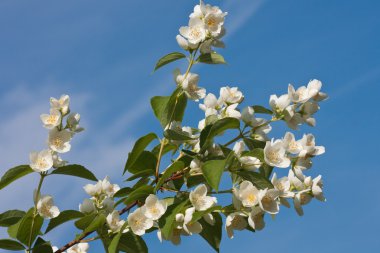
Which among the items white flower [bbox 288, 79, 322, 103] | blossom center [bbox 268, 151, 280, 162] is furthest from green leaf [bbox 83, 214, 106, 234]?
white flower [bbox 288, 79, 322, 103]

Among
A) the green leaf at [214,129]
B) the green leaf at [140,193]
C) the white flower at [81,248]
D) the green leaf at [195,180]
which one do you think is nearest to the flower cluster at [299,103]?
the green leaf at [214,129]

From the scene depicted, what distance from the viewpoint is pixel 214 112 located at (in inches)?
99.7

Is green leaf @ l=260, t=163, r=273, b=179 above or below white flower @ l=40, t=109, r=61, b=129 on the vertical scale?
below

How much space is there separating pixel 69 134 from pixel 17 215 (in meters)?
0.43

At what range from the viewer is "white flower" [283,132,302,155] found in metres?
2.31

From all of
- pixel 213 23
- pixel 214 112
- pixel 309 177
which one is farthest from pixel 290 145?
pixel 213 23

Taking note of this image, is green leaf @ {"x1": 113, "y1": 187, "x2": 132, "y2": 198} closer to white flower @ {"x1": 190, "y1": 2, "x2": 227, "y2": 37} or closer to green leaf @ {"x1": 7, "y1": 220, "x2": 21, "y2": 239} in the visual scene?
green leaf @ {"x1": 7, "y1": 220, "x2": 21, "y2": 239}

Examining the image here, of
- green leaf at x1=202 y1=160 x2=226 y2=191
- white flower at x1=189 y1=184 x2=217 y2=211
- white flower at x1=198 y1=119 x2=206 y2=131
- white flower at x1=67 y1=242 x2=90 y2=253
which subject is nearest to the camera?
green leaf at x1=202 y1=160 x2=226 y2=191

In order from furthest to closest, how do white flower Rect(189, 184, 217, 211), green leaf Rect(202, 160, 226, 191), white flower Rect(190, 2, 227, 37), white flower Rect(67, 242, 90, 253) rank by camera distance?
white flower Rect(67, 242, 90, 253) < white flower Rect(190, 2, 227, 37) < white flower Rect(189, 184, 217, 211) < green leaf Rect(202, 160, 226, 191)

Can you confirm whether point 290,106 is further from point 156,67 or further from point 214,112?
point 156,67

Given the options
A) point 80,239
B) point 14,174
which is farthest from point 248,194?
point 14,174

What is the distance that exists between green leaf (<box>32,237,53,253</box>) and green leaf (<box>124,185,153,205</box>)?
34cm

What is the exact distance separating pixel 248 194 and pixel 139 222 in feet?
1.37

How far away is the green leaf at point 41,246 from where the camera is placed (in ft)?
7.63
